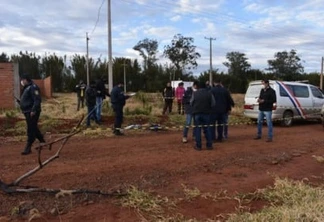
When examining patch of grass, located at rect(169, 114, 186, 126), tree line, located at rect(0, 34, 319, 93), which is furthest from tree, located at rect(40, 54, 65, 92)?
patch of grass, located at rect(169, 114, 186, 126)

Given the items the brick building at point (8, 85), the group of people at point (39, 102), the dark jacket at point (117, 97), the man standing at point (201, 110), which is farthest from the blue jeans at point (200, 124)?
the brick building at point (8, 85)

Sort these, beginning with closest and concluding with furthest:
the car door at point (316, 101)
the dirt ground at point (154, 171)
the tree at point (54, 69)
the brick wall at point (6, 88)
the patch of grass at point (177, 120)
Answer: the dirt ground at point (154, 171) < the patch of grass at point (177, 120) < the car door at point (316, 101) < the brick wall at point (6, 88) < the tree at point (54, 69)

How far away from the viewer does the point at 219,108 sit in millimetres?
11305

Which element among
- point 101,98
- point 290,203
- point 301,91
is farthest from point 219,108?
point 301,91

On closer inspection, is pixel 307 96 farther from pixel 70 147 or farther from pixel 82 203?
pixel 82 203

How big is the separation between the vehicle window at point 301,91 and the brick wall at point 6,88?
45.6 feet

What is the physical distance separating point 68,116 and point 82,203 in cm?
1218

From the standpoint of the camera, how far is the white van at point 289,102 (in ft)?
50.3

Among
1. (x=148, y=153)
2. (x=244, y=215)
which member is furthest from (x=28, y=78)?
(x=244, y=215)

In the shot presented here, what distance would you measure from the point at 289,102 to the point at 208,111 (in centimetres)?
675

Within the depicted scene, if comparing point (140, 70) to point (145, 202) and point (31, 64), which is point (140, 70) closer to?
point (31, 64)

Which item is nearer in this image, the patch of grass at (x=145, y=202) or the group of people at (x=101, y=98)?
the patch of grass at (x=145, y=202)

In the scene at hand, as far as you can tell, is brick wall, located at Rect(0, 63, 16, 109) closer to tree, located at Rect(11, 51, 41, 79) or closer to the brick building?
the brick building

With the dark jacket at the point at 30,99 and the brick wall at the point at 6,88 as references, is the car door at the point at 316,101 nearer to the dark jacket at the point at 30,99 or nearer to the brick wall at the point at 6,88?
the dark jacket at the point at 30,99
